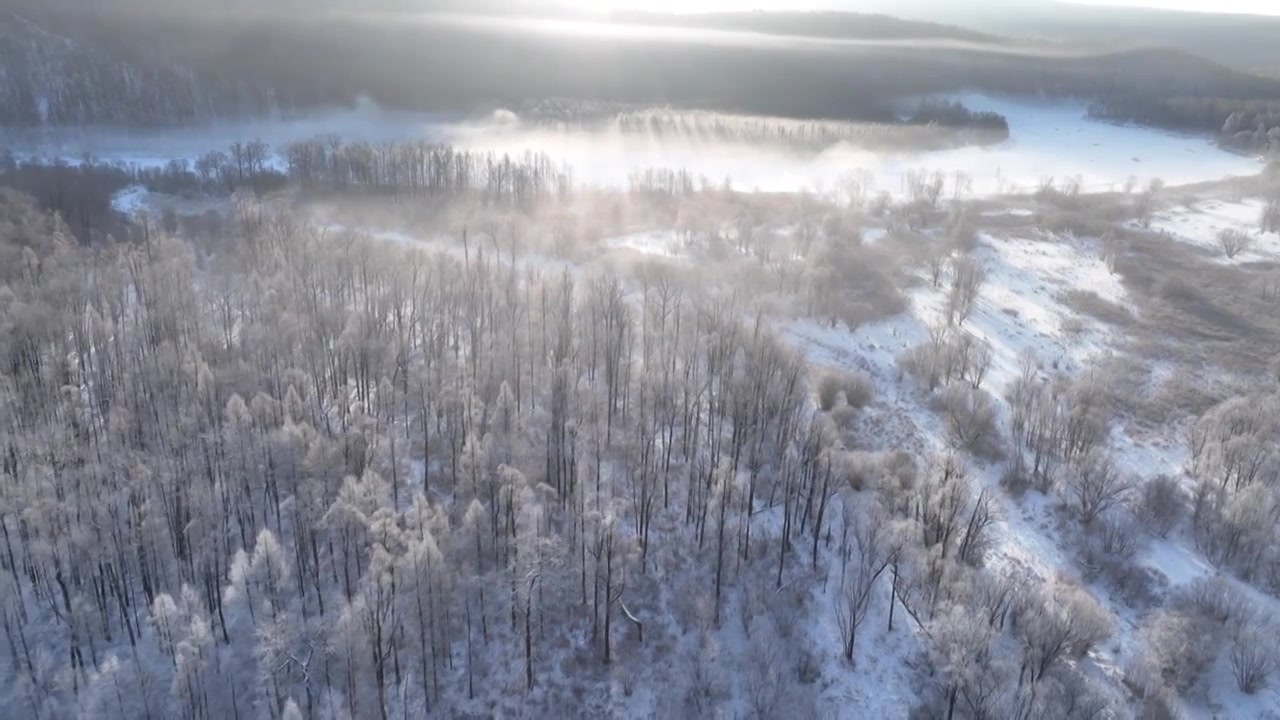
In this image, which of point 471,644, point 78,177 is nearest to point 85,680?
point 471,644

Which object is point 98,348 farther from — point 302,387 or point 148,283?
point 302,387

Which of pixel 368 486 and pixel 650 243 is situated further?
pixel 650 243

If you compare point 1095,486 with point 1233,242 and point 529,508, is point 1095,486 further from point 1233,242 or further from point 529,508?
point 1233,242

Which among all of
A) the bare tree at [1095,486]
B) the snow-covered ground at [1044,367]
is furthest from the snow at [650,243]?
the bare tree at [1095,486]

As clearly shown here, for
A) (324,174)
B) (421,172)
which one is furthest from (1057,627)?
(324,174)

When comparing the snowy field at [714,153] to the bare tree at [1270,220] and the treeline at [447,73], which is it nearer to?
the treeline at [447,73]

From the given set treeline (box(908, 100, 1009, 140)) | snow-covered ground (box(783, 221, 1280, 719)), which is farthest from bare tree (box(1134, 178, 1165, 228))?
treeline (box(908, 100, 1009, 140))

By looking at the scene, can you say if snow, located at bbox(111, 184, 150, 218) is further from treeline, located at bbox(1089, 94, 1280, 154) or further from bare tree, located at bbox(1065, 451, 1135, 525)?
treeline, located at bbox(1089, 94, 1280, 154)
